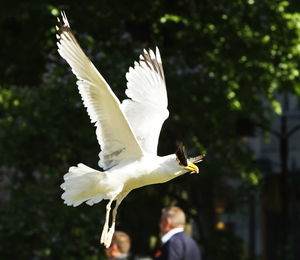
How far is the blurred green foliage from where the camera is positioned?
51.5 ft

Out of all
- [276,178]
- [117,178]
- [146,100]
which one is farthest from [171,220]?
[276,178]

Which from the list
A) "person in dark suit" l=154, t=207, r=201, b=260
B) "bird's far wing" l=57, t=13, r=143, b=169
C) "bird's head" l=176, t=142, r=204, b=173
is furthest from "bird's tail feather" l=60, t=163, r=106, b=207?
"person in dark suit" l=154, t=207, r=201, b=260

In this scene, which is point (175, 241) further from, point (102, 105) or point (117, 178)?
point (102, 105)

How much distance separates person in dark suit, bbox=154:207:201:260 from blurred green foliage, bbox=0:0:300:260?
5347 millimetres

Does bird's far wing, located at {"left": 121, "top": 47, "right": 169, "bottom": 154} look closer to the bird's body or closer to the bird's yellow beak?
the bird's body

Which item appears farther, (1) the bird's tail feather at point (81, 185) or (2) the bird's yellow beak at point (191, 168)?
(1) the bird's tail feather at point (81, 185)

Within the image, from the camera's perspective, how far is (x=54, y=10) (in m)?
15.1

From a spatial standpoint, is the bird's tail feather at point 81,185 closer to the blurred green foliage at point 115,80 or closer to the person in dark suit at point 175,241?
the person in dark suit at point 175,241

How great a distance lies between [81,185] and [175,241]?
1541 millimetres

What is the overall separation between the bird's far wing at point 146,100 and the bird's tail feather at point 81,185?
2.75 feet

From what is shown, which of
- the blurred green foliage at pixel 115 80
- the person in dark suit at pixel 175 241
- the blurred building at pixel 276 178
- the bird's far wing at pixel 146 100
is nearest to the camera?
the bird's far wing at pixel 146 100

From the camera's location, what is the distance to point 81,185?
28.1ft

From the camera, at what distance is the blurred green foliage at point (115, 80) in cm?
1570

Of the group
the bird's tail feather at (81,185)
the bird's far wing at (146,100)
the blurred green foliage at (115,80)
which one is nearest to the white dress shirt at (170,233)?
the bird's far wing at (146,100)
